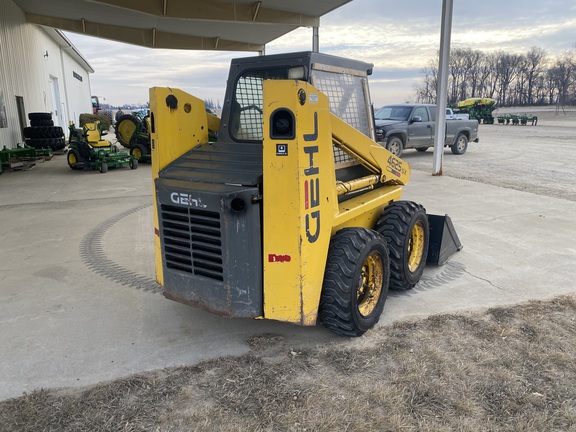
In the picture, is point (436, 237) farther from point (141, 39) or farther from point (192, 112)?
point (141, 39)

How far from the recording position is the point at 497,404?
2.80 meters

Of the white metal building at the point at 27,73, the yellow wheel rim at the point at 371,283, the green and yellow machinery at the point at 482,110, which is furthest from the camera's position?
the green and yellow machinery at the point at 482,110

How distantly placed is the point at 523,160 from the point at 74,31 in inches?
685

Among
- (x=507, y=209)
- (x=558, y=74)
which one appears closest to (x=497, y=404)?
(x=507, y=209)

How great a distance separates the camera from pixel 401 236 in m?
4.23

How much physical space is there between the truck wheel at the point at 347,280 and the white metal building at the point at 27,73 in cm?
1609

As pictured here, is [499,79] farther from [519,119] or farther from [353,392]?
[353,392]

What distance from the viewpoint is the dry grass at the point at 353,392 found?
265cm

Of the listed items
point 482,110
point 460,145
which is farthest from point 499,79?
point 460,145

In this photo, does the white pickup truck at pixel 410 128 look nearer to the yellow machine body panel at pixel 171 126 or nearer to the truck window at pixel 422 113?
the truck window at pixel 422 113

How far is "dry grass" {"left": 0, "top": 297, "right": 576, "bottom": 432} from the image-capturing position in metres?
2.65

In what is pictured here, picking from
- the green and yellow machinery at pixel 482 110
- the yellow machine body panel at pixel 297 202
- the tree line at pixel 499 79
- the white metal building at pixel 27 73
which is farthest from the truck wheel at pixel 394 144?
the tree line at pixel 499 79

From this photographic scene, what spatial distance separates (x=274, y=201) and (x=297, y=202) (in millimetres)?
165

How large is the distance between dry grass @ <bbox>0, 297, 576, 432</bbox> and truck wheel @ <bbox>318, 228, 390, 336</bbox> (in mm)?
170
